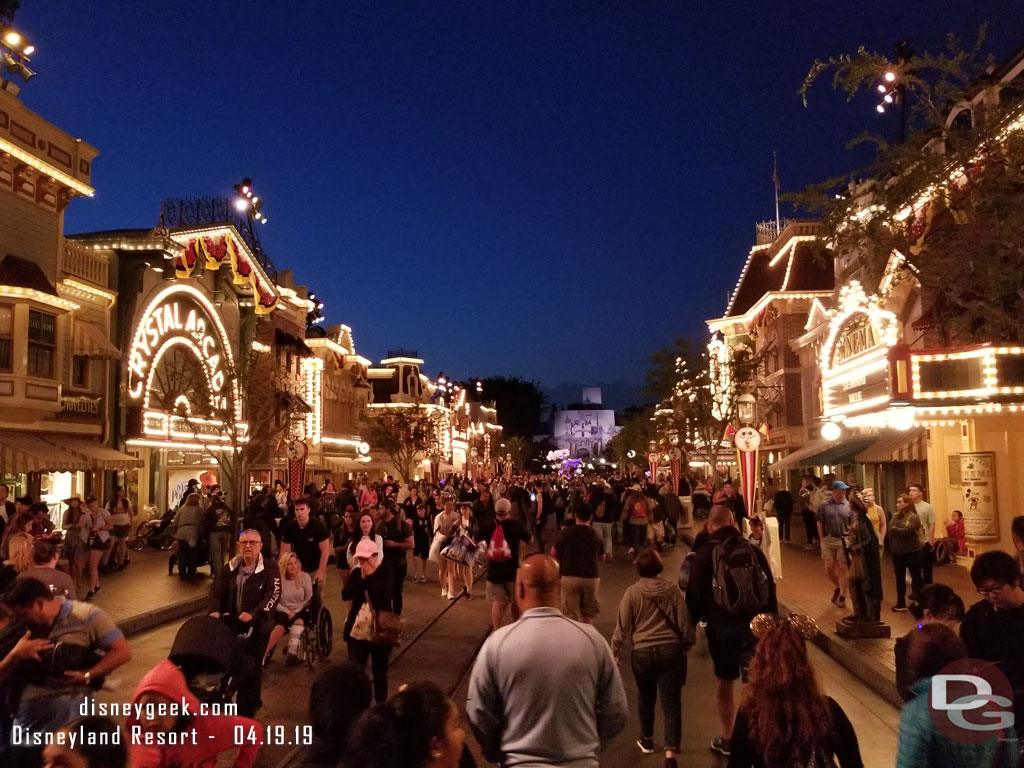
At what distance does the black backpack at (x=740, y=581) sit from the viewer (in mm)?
6562

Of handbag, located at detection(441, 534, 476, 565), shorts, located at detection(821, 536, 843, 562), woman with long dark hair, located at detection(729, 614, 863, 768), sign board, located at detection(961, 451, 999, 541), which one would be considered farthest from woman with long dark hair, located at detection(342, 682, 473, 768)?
sign board, located at detection(961, 451, 999, 541)

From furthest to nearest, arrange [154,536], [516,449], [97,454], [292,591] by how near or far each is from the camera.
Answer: [516,449]
[154,536]
[97,454]
[292,591]

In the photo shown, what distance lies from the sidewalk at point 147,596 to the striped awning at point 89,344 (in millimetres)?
5843

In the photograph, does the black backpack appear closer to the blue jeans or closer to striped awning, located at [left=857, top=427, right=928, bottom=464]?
the blue jeans

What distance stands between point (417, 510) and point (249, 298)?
17985 mm

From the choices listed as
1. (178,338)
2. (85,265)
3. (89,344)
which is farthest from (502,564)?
(178,338)

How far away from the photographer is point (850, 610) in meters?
13.3

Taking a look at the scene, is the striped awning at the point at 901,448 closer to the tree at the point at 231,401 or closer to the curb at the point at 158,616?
the tree at the point at 231,401

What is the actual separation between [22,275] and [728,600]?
1883 centimetres

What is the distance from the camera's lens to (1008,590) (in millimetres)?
4949

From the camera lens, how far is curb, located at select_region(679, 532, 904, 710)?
28.2 ft

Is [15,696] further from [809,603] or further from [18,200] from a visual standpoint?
[18,200]

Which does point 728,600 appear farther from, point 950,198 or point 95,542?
point 95,542

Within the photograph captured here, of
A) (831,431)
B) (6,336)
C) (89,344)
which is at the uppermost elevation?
(89,344)
